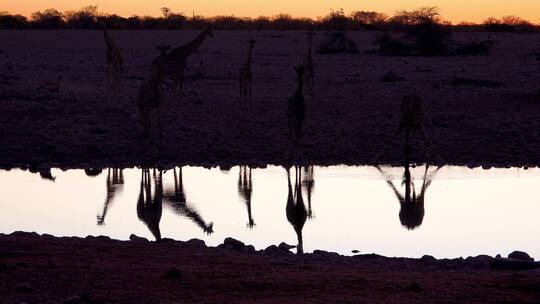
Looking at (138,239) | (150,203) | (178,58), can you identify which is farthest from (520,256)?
(178,58)

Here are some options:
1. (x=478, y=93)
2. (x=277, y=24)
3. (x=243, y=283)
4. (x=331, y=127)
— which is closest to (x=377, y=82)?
(x=478, y=93)

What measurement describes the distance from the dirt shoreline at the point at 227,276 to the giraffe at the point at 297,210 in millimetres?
1230

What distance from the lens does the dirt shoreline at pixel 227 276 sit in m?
7.36

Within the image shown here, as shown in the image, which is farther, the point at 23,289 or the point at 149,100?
the point at 149,100

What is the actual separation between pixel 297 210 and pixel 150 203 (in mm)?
1677

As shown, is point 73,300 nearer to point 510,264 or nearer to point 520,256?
point 510,264

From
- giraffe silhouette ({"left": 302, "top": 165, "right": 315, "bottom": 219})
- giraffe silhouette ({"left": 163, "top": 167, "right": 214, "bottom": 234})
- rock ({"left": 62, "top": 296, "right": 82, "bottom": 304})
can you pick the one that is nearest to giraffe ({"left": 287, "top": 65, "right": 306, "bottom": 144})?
giraffe silhouette ({"left": 302, "top": 165, "right": 315, "bottom": 219})

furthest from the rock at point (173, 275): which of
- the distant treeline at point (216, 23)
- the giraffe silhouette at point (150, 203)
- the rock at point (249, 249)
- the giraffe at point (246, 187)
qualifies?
the distant treeline at point (216, 23)

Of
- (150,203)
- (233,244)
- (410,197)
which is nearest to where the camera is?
(233,244)

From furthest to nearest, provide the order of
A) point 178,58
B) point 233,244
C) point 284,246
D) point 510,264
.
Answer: point 178,58
point 284,246
point 233,244
point 510,264

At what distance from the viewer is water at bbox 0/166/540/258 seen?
34.8 ft

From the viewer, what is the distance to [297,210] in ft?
39.8

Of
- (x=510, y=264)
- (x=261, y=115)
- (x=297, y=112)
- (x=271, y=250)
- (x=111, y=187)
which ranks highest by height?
(x=261, y=115)

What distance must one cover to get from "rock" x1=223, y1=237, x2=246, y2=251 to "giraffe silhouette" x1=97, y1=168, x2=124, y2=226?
1993 millimetres
